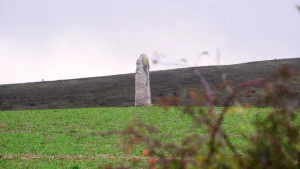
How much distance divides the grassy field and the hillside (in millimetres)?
11536

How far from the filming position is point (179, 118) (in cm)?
2325

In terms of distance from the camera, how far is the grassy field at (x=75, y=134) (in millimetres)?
14508

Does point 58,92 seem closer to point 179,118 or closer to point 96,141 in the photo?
point 179,118

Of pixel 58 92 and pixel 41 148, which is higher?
pixel 58 92

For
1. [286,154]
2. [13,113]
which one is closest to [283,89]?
[286,154]

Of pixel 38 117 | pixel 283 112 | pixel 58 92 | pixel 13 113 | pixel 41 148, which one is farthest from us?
pixel 58 92

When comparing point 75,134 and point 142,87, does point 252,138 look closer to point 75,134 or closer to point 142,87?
point 75,134

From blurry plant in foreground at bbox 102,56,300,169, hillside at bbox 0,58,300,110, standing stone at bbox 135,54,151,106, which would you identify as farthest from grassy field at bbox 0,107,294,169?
hillside at bbox 0,58,300,110

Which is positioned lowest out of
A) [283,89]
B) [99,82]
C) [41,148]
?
[41,148]

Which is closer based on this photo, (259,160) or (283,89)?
(283,89)

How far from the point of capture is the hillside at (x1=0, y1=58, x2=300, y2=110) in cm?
3928

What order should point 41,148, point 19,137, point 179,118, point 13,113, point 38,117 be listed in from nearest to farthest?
point 41,148, point 19,137, point 179,118, point 38,117, point 13,113

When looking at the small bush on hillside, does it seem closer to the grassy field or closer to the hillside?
the grassy field

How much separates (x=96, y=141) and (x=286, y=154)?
1569 centimetres
